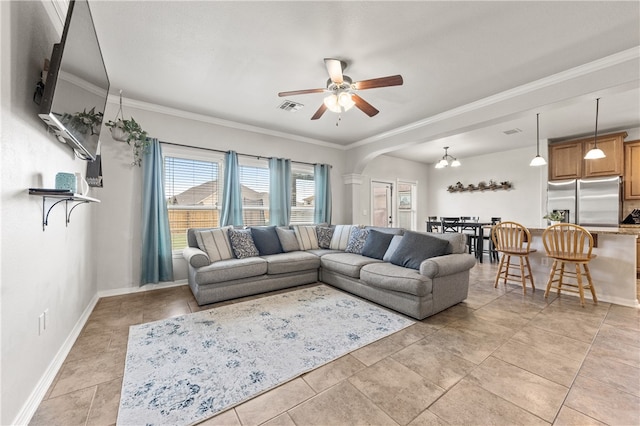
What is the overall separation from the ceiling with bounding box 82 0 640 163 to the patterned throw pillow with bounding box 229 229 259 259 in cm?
195

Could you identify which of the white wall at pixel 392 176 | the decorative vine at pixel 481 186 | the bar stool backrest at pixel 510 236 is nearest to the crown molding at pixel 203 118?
the white wall at pixel 392 176

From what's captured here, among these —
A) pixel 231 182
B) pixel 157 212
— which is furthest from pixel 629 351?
pixel 157 212

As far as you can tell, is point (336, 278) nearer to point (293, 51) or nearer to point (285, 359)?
point (285, 359)

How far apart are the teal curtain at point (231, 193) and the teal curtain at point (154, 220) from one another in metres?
0.89

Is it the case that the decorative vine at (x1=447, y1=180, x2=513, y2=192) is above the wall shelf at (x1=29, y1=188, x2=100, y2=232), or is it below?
above

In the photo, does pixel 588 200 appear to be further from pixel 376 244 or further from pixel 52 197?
pixel 52 197

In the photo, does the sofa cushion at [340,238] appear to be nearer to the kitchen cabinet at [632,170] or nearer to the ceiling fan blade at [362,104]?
the ceiling fan blade at [362,104]

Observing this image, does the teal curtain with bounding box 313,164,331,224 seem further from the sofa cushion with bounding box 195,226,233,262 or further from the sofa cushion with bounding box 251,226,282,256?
the sofa cushion with bounding box 195,226,233,262

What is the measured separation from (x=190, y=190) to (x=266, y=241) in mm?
1546

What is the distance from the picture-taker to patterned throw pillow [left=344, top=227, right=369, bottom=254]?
414 cm

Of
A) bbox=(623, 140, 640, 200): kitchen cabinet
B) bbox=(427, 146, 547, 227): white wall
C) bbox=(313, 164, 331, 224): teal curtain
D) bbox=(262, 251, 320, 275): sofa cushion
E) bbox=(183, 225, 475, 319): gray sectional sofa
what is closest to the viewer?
bbox=(183, 225, 475, 319): gray sectional sofa

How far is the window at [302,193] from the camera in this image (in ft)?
17.9

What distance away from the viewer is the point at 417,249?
3.16 meters

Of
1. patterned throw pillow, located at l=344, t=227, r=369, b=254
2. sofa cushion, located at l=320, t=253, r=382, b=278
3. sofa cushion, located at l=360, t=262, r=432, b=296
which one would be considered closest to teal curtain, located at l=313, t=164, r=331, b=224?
patterned throw pillow, located at l=344, t=227, r=369, b=254
